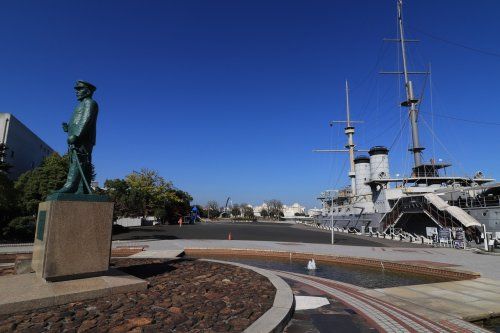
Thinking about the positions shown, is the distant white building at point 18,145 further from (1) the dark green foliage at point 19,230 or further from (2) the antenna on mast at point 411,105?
(2) the antenna on mast at point 411,105

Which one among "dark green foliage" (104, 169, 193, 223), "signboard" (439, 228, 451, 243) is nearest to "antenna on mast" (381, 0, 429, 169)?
"signboard" (439, 228, 451, 243)

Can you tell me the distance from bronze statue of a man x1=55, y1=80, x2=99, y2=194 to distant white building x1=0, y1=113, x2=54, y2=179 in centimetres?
3185

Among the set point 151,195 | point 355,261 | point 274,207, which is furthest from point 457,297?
point 274,207

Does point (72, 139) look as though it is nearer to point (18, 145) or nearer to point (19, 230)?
point (19, 230)

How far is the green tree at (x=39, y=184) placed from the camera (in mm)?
27239

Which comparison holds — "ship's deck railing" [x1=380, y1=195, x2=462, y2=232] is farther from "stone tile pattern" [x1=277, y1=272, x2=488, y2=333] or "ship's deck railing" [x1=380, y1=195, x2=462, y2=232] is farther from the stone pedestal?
the stone pedestal

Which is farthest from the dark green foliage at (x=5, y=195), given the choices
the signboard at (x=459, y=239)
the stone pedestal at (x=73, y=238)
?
the signboard at (x=459, y=239)

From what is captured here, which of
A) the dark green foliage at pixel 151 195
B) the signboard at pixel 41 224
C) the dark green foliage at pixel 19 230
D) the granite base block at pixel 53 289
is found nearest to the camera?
the granite base block at pixel 53 289

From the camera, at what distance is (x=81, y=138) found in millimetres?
7969

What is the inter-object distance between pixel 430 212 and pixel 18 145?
154 ft

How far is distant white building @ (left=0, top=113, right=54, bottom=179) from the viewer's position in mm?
36938

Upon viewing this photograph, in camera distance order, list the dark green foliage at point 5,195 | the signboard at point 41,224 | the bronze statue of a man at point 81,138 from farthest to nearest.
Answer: the dark green foliage at point 5,195
the bronze statue of a man at point 81,138
the signboard at point 41,224

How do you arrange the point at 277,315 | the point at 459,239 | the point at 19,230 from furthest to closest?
the point at 19,230 < the point at 459,239 < the point at 277,315

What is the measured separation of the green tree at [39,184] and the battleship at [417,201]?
960 inches
